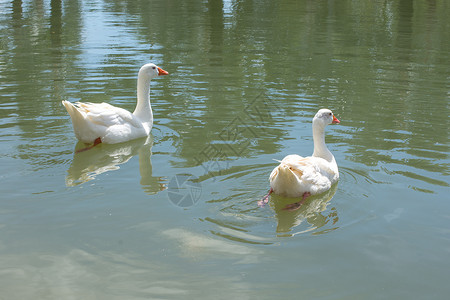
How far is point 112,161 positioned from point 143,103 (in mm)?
1691

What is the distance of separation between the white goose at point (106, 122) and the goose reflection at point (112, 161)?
0.46ft

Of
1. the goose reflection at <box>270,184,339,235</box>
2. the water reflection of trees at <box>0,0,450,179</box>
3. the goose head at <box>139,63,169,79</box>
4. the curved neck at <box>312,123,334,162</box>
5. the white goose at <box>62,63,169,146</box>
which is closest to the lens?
the goose reflection at <box>270,184,339,235</box>

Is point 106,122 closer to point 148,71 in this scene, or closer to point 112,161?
point 112,161

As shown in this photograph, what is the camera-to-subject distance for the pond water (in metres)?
6.10

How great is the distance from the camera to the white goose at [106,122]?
31.9ft

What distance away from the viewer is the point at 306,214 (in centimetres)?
747

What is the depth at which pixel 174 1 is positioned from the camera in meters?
32.3

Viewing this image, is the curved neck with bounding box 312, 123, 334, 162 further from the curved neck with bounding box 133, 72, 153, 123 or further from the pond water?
the curved neck with bounding box 133, 72, 153, 123

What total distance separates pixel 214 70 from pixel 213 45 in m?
4.04

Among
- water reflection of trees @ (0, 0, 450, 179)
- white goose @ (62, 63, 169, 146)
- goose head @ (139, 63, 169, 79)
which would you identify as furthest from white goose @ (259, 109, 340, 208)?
goose head @ (139, 63, 169, 79)

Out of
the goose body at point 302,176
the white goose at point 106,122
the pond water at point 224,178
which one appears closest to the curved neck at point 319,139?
the goose body at point 302,176

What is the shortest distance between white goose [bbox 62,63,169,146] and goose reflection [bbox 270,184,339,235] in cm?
349

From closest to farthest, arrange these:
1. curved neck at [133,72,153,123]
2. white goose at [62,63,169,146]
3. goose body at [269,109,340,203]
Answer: goose body at [269,109,340,203]
white goose at [62,63,169,146]
curved neck at [133,72,153,123]

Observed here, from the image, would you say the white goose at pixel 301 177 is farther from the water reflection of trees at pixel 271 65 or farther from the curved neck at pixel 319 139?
the water reflection of trees at pixel 271 65
